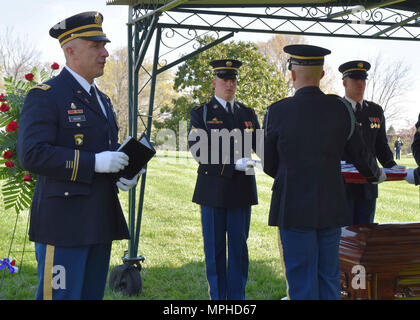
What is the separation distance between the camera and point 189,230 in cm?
916

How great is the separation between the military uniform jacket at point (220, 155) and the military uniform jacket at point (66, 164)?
1.60 m

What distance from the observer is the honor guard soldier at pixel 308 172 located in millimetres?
3059

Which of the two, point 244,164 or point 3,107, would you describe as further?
point 3,107

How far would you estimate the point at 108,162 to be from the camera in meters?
2.62

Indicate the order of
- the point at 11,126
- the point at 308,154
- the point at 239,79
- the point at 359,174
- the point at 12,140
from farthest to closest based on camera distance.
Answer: the point at 239,79 → the point at 12,140 → the point at 11,126 → the point at 359,174 → the point at 308,154

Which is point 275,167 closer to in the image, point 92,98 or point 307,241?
point 307,241

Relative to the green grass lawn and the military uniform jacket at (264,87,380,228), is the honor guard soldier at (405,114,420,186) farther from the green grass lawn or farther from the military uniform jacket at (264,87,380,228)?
the green grass lawn

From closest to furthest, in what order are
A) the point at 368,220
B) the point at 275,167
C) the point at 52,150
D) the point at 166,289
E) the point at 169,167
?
the point at 52,150 → the point at 275,167 → the point at 368,220 → the point at 166,289 → the point at 169,167

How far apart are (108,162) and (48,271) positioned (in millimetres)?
656

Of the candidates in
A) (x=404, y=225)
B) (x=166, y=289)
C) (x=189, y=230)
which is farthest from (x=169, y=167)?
(x=404, y=225)

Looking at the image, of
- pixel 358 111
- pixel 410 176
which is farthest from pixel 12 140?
pixel 410 176

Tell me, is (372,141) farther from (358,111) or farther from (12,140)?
(12,140)

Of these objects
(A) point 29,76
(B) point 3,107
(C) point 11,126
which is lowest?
(C) point 11,126
